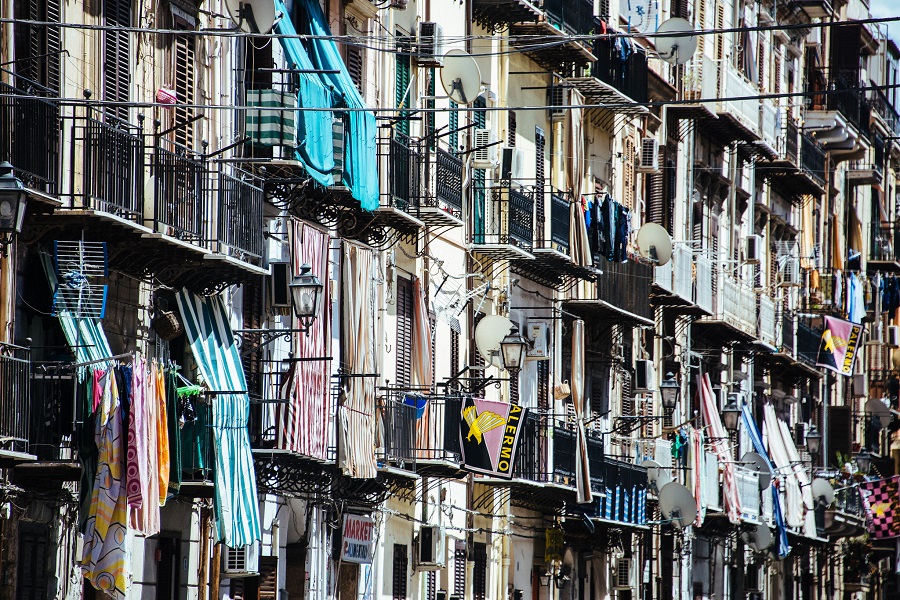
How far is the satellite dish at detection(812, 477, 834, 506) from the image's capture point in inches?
1964

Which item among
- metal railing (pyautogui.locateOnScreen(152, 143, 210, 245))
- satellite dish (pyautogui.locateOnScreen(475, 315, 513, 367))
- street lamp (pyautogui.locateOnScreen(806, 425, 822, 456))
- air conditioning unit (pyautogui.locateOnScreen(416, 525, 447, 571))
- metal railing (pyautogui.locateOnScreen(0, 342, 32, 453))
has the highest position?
metal railing (pyautogui.locateOnScreen(152, 143, 210, 245))

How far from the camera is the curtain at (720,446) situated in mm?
43003

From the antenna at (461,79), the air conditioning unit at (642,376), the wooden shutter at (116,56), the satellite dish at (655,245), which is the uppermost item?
the antenna at (461,79)

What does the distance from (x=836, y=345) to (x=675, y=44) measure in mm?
19251

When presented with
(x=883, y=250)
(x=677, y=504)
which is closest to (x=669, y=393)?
(x=677, y=504)

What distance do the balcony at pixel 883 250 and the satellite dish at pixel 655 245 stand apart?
23.9m

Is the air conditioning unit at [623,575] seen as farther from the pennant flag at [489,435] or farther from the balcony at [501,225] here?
the pennant flag at [489,435]

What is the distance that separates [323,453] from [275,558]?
1.53 meters

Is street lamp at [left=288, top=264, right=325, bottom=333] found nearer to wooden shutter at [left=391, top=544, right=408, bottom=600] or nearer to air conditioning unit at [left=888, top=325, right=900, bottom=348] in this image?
wooden shutter at [left=391, top=544, right=408, bottom=600]

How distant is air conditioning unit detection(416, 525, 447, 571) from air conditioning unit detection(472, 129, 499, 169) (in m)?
5.47

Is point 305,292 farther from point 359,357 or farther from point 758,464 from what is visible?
point 758,464

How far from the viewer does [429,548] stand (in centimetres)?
3020

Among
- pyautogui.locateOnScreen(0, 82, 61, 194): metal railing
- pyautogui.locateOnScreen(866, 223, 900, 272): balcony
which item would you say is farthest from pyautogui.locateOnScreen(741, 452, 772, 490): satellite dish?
pyautogui.locateOnScreen(0, 82, 61, 194): metal railing

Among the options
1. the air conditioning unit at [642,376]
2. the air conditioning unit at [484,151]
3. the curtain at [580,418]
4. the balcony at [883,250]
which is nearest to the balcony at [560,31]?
the air conditioning unit at [484,151]
